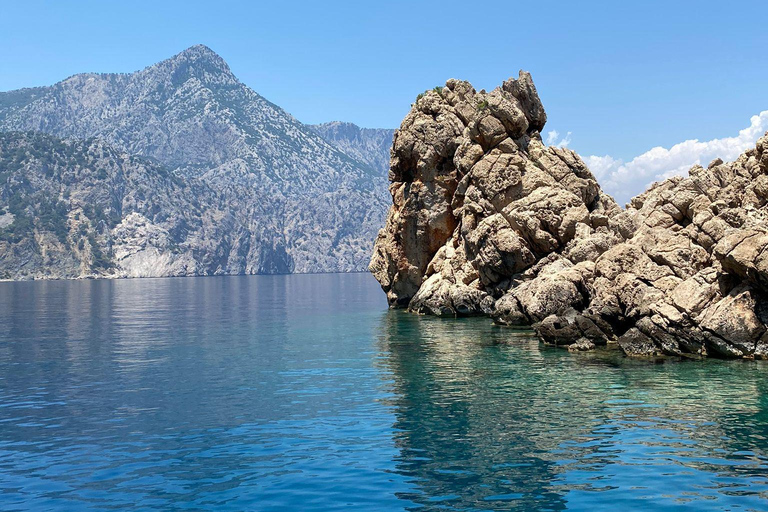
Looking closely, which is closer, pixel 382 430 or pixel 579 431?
pixel 579 431

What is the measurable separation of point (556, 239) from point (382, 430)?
50.5m

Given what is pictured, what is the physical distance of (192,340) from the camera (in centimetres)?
6694

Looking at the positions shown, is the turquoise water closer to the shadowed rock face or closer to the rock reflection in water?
the rock reflection in water

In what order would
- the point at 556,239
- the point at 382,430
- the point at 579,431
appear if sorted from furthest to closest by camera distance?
the point at 556,239
the point at 382,430
the point at 579,431

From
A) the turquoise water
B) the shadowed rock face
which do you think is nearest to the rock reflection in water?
the turquoise water

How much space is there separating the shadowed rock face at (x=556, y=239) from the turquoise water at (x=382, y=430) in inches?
140

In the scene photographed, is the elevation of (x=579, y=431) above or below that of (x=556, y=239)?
below

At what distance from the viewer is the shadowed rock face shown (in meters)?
46.0

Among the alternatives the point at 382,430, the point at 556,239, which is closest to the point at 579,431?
the point at 382,430

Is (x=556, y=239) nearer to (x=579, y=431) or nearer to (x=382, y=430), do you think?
(x=579, y=431)

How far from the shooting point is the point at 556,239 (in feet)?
248

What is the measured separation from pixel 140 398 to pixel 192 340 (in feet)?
97.2

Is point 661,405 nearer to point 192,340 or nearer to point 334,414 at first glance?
point 334,414

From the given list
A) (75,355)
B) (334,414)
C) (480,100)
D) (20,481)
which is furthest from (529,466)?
(480,100)
